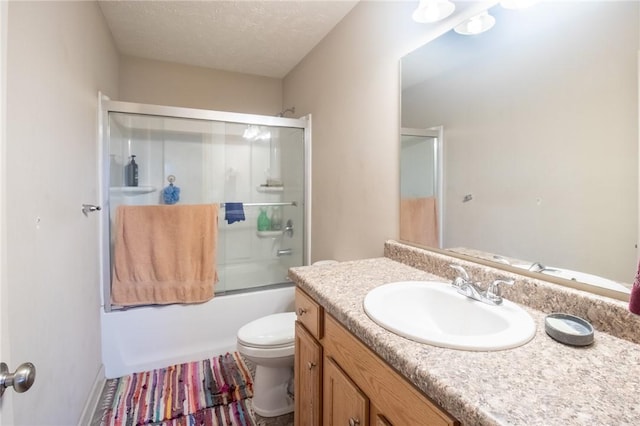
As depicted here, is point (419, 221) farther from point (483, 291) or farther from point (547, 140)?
point (547, 140)

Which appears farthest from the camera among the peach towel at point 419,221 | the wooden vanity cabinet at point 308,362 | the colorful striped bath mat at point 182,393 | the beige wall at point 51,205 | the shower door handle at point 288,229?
the shower door handle at point 288,229

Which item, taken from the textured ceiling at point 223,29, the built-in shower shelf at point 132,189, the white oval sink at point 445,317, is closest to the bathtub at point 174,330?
the built-in shower shelf at point 132,189

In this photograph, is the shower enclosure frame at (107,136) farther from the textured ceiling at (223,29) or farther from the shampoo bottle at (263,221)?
the shampoo bottle at (263,221)

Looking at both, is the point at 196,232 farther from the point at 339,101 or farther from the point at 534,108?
the point at 534,108

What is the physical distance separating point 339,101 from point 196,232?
4.57 feet

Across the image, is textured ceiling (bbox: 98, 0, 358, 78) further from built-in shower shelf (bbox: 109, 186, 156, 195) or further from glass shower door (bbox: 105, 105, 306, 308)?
built-in shower shelf (bbox: 109, 186, 156, 195)

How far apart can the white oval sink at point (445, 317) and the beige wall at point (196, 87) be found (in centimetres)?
258

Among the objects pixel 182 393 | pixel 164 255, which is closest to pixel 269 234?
pixel 164 255

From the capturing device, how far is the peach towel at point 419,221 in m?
1.38

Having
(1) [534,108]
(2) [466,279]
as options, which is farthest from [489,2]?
(2) [466,279]

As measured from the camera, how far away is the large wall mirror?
79cm

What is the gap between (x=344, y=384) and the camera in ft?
2.97

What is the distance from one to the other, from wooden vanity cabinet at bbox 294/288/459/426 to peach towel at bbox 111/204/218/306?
1.23 m

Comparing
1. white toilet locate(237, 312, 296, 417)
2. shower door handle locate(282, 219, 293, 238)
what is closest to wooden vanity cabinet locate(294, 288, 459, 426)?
white toilet locate(237, 312, 296, 417)
